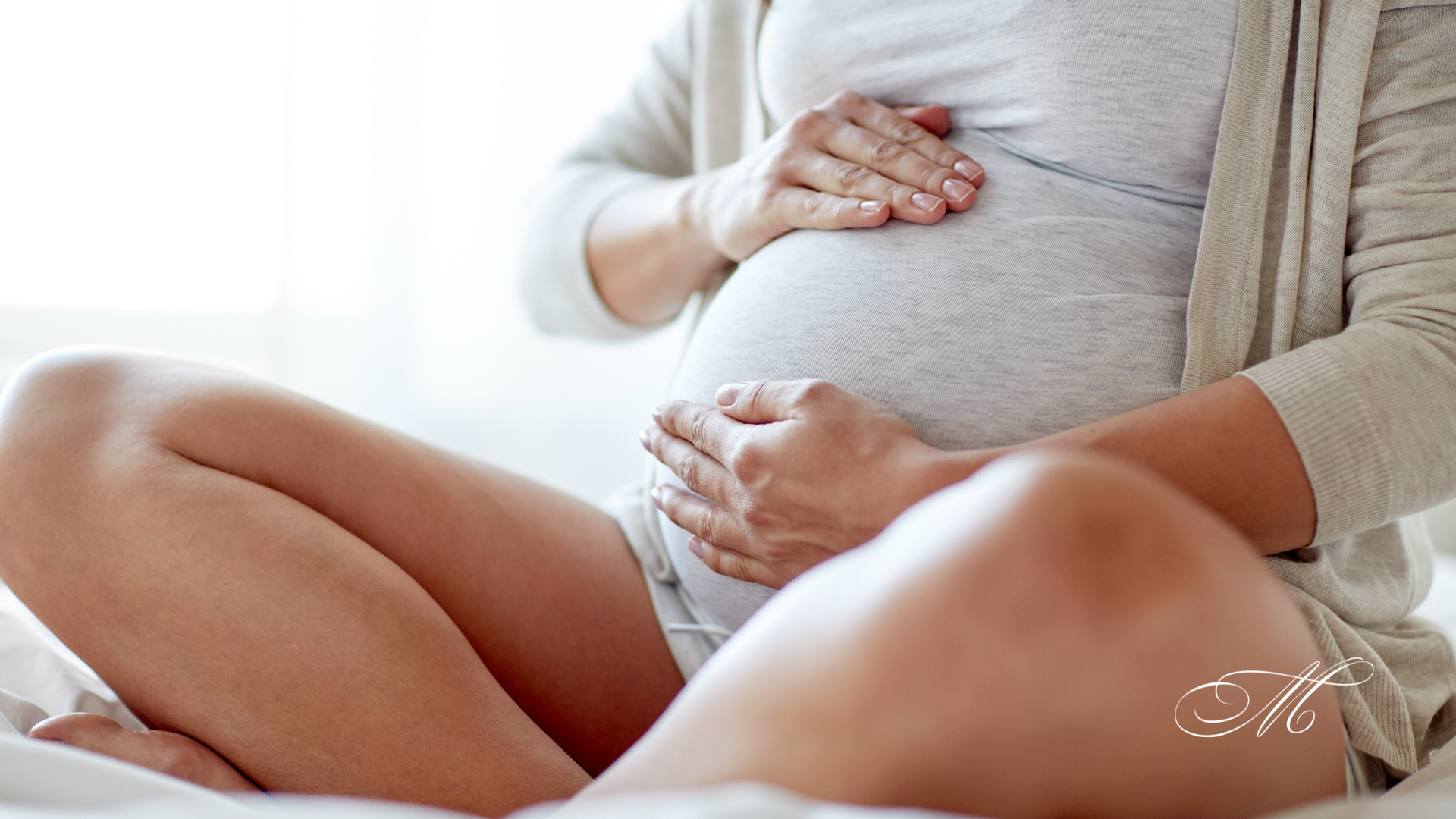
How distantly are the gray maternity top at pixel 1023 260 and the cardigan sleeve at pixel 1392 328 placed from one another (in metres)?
0.09

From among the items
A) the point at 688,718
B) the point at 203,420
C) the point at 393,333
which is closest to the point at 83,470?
the point at 203,420

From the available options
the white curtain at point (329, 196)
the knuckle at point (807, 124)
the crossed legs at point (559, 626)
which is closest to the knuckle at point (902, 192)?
the knuckle at point (807, 124)

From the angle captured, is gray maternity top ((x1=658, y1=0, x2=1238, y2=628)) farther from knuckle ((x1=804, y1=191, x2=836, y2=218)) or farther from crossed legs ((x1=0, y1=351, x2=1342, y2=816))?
crossed legs ((x1=0, y1=351, x2=1342, y2=816))

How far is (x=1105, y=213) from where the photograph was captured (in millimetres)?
701

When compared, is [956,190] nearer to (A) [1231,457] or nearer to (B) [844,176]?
(B) [844,176]

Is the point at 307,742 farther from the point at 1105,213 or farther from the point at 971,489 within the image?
the point at 1105,213

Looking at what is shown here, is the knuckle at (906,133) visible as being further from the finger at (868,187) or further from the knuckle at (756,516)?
the knuckle at (756,516)

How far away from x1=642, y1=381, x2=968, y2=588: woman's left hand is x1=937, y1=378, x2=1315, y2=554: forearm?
4 cm

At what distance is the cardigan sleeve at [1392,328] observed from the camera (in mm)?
542

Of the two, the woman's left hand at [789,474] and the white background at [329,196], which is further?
the white background at [329,196]

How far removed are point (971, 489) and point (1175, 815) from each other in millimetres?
160

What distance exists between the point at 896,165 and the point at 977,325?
0.16 meters

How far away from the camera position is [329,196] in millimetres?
1905

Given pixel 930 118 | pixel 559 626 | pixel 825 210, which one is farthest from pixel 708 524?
pixel 930 118
